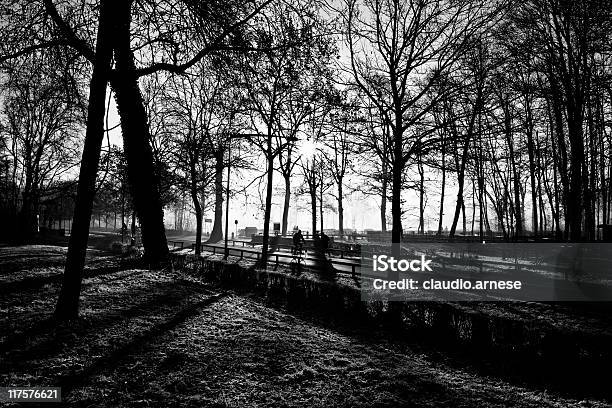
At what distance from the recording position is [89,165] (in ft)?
18.9

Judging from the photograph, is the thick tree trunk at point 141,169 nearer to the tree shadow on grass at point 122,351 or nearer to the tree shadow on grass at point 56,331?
the tree shadow on grass at point 56,331

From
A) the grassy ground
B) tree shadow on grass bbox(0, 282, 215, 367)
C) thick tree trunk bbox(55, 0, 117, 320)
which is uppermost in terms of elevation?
thick tree trunk bbox(55, 0, 117, 320)

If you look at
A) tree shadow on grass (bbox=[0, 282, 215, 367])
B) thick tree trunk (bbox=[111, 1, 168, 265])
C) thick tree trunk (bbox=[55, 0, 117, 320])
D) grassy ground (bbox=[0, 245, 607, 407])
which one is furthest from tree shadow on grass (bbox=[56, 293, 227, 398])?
thick tree trunk (bbox=[111, 1, 168, 265])

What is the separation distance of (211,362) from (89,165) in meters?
3.67

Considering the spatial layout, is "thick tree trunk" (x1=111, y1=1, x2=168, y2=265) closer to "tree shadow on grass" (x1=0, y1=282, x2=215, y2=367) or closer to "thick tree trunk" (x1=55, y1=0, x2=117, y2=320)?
"thick tree trunk" (x1=55, y1=0, x2=117, y2=320)

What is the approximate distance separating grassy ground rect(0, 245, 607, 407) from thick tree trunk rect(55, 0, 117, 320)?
1.71 feet

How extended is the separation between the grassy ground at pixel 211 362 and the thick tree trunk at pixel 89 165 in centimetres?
52

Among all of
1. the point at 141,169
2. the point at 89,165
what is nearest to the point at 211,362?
the point at 89,165

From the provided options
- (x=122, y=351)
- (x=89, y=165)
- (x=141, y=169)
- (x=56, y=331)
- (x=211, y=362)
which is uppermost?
(x=141, y=169)

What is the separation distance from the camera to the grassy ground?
3.86 m

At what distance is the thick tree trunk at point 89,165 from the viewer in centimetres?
569

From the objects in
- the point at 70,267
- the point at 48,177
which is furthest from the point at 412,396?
the point at 48,177

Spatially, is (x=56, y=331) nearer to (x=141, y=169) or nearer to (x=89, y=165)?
(x=89, y=165)

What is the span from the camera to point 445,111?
32.4 feet
